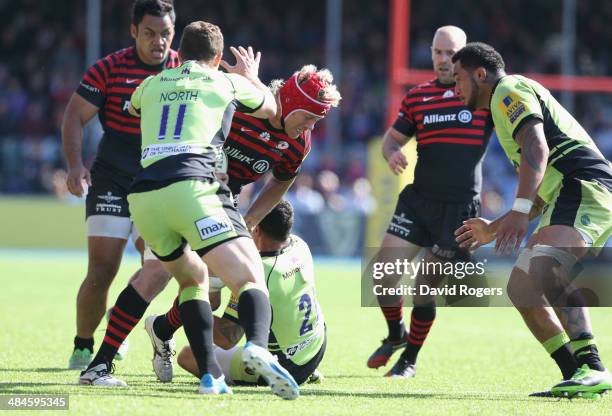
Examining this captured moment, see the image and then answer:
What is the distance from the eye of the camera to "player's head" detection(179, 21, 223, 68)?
5.88 m

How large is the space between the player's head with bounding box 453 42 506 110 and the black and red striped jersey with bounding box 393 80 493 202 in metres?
1.69

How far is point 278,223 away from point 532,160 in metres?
1.62

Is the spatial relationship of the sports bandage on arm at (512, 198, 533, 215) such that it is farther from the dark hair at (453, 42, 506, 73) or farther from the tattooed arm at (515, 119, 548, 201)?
the dark hair at (453, 42, 506, 73)

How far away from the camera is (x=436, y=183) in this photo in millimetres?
8070

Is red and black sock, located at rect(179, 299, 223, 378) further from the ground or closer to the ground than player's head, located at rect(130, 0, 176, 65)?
closer to the ground

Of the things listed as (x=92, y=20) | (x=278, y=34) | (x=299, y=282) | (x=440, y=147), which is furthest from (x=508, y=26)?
(x=299, y=282)

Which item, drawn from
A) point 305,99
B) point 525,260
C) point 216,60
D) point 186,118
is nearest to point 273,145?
point 305,99

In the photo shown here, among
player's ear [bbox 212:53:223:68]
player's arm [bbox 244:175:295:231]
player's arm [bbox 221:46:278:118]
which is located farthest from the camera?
player's arm [bbox 244:175:295:231]

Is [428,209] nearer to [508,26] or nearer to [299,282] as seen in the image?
[299,282]

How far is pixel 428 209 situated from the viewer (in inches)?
316

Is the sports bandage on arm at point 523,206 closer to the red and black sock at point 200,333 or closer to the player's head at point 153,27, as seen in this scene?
the red and black sock at point 200,333

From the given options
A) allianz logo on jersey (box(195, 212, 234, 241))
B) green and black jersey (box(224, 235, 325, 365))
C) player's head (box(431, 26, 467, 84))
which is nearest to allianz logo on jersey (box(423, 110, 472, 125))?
player's head (box(431, 26, 467, 84))

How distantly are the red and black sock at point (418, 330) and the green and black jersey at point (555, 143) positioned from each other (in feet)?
5.35

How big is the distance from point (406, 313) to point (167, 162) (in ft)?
22.1
